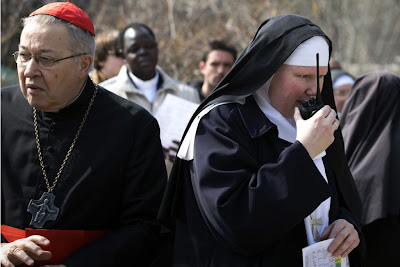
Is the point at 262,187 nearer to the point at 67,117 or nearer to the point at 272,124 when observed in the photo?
the point at 272,124

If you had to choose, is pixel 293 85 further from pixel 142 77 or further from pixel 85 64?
pixel 142 77

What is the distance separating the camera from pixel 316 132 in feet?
9.21

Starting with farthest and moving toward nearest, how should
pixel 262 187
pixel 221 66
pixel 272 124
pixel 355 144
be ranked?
1. pixel 221 66
2. pixel 355 144
3. pixel 272 124
4. pixel 262 187

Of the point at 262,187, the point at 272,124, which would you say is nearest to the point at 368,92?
the point at 272,124

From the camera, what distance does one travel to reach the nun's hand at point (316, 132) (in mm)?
2797

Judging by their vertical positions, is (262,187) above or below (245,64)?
below

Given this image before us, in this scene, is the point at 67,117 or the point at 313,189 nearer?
the point at 313,189

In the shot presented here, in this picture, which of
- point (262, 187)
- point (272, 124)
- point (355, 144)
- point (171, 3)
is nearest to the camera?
point (262, 187)

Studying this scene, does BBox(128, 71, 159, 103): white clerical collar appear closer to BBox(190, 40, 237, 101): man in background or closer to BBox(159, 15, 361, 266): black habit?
BBox(190, 40, 237, 101): man in background

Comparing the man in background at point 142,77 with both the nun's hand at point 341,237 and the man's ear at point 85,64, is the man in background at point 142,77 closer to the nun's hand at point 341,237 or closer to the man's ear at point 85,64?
the man's ear at point 85,64

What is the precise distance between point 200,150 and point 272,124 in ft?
1.19

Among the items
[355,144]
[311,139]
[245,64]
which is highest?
[245,64]

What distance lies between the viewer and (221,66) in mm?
6672

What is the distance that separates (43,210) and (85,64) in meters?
0.75
